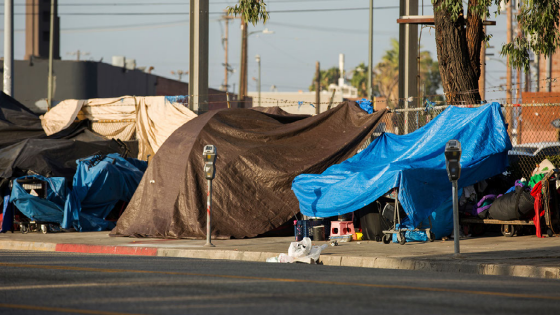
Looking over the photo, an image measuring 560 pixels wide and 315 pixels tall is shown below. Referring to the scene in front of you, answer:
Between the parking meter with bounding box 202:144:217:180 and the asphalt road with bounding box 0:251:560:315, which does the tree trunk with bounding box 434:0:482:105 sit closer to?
the parking meter with bounding box 202:144:217:180

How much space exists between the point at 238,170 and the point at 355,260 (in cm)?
508

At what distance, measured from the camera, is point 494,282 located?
8.34 meters

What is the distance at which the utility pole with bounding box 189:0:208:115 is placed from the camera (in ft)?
72.7

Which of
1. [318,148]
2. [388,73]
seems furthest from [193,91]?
[388,73]

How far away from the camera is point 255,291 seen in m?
7.30

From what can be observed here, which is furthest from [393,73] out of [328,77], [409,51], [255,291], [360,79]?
[255,291]

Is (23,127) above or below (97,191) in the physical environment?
above

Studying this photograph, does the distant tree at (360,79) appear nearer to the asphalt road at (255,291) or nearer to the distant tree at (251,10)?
the distant tree at (251,10)

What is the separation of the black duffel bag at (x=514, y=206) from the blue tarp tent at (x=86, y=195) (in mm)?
9017

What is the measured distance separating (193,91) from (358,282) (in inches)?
593

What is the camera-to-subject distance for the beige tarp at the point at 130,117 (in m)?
22.9

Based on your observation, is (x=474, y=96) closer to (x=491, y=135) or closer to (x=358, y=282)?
(x=491, y=135)

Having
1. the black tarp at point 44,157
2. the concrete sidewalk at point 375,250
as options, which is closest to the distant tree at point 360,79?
the black tarp at point 44,157

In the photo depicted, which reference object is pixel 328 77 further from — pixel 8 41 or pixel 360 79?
pixel 8 41
